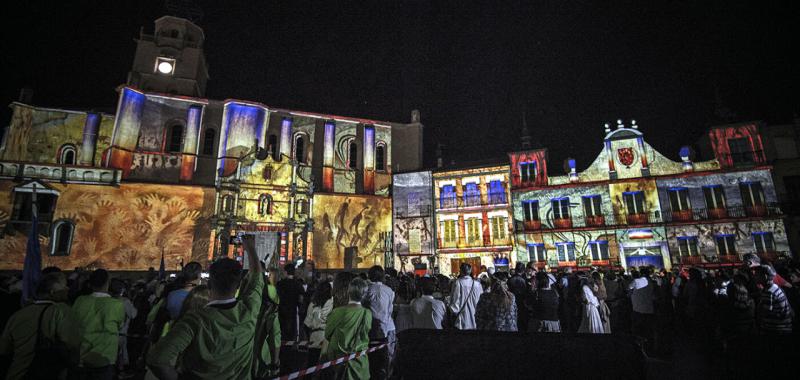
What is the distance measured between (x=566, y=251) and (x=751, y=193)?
12.5 meters

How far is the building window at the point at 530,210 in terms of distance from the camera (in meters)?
28.8

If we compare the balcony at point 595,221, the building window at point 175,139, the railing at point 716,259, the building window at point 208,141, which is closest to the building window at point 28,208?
the building window at point 175,139

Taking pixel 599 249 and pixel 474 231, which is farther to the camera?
pixel 474 231

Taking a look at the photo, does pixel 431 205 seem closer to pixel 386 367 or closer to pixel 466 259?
pixel 466 259

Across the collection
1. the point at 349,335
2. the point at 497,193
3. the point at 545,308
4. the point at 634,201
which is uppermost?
the point at 497,193

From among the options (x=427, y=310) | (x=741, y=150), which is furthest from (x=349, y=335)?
(x=741, y=150)

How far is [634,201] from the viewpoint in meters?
27.1

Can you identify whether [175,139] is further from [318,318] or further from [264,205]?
[318,318]

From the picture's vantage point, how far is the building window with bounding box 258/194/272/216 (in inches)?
1115

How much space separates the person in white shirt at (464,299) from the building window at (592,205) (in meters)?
23.9

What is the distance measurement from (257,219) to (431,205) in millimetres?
13610

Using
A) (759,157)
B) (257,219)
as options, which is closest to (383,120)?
(257,219)

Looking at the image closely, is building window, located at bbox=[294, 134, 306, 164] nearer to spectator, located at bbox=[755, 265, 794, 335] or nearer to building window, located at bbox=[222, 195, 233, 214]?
building window, located at bbox=[222, 195, 233, 214]

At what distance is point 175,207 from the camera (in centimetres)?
2652
